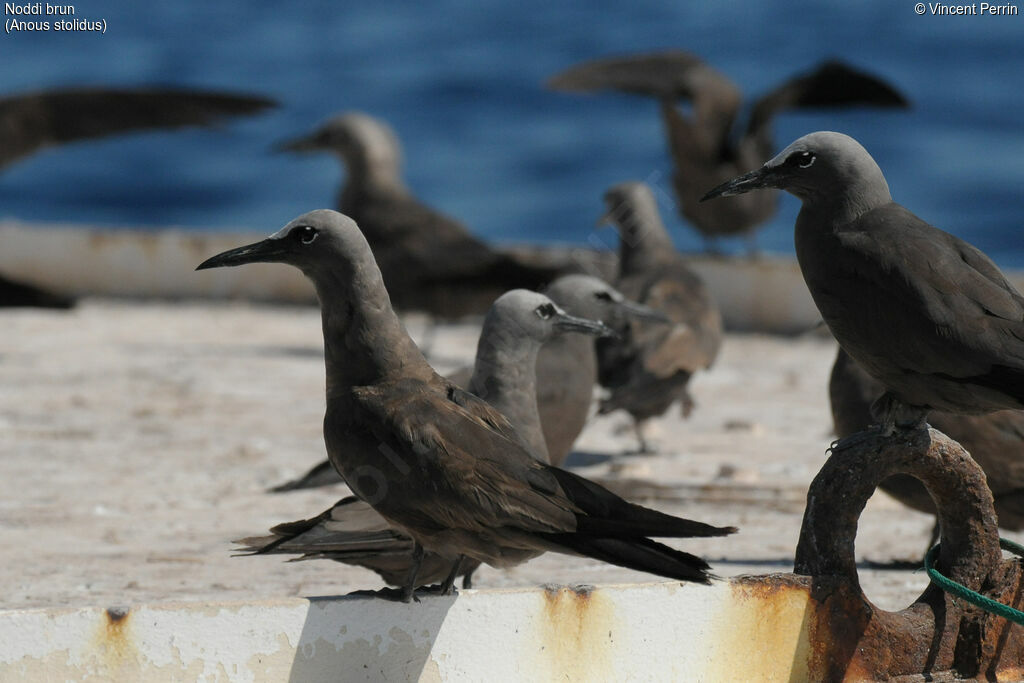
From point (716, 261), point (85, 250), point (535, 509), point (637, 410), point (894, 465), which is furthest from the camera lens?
point (85, 250)

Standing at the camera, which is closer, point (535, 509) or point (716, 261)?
point (535, 509)

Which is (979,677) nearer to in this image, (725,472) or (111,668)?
(111,668)

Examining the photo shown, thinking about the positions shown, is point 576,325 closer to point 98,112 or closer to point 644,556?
point 644,556

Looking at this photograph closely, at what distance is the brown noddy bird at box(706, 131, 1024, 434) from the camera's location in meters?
3.45

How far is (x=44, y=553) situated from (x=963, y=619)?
2622 millimetres

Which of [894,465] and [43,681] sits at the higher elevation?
[894,465]

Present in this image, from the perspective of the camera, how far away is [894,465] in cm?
343

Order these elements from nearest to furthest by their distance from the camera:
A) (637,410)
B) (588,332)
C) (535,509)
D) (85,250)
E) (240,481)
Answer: (535,509) < (588,332) < (240,481) < (637,410) < (85,250)

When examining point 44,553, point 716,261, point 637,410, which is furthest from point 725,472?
point 716,261

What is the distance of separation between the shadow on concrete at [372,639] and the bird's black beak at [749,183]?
123cm

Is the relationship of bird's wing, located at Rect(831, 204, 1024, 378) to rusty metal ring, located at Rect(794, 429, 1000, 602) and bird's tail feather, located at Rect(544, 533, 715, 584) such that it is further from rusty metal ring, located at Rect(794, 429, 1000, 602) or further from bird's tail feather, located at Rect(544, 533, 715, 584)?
bird's tail feather, located at Rect(544, 533, 715, 584)

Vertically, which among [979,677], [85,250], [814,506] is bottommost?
[85,250]

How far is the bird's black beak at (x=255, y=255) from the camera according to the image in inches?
137

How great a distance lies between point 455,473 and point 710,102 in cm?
972
